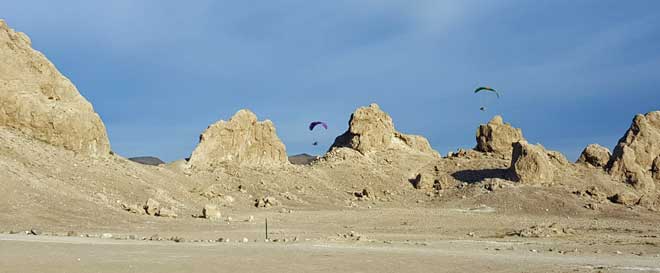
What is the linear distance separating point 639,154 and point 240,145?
3604cm

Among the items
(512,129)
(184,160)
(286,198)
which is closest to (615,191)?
(512,129)

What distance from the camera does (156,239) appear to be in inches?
1030

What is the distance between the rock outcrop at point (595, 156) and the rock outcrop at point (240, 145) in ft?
91.5

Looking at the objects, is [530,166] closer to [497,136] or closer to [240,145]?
[497,136]

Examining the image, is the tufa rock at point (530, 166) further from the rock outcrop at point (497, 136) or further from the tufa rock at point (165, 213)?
the tufa rock at point (165, 213)

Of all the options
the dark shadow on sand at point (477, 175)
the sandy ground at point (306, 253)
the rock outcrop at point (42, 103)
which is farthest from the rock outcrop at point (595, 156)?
the rock outcrop at point (42, 103)

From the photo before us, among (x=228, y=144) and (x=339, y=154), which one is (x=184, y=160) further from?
(x=339, y=154)

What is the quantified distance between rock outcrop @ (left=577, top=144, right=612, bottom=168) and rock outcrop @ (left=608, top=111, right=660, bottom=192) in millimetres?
776

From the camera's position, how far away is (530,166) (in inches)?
2327

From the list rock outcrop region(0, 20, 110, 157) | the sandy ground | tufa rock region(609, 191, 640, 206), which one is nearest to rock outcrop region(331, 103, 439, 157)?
tufa rock region(609, 191, 640, 206)

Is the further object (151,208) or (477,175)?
(477,175)

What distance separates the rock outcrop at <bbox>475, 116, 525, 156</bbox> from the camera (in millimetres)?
68562

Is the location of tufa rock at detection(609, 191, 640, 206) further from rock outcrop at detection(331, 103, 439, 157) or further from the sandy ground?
rock outcrop at detection(331, 103, 439, 157)

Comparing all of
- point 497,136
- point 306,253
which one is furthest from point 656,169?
point 306,253
